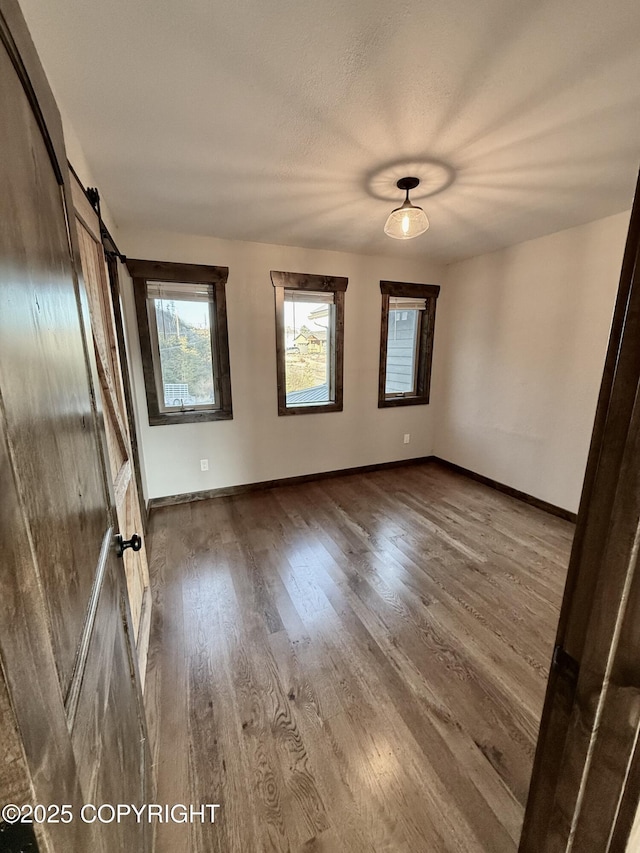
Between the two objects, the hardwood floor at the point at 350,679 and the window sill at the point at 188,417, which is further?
the window sill at the point at 188,417

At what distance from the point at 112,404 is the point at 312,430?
2.42 metres

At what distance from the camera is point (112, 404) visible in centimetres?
160

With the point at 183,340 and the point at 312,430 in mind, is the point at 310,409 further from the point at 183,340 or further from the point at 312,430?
the point at 183,340

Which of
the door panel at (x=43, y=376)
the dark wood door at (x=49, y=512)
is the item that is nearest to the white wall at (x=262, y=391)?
the dark wood door at (x=49, y=512)

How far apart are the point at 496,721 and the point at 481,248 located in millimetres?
3781

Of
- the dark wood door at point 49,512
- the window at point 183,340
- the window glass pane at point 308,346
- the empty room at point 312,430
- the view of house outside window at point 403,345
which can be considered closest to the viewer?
the dark wood door at point 49,512

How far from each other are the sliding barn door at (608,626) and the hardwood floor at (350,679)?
2.72 feet

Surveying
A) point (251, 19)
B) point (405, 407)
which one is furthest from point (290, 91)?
point (405, 407)

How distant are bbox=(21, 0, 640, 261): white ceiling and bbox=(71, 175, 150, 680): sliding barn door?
1.40 ft

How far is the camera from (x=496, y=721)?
141 centimetres

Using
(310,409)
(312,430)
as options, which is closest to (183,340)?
(310,409)

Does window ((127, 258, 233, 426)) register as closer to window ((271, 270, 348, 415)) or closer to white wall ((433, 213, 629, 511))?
window ((271, 270, 348, 415))

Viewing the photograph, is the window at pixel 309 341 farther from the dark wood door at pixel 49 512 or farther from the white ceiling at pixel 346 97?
the dark wood door at pixel 49 512

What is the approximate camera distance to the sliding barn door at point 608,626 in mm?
464
